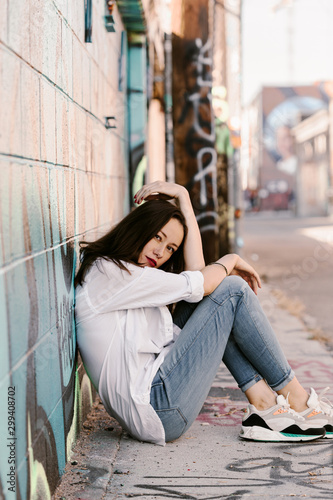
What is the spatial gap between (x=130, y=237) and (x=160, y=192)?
1.69 ft

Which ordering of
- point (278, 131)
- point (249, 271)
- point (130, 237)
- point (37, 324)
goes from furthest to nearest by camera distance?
point (278, 131) → point (249, 271) → point (130, 237) → point (37, 324)

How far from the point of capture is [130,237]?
10.5ft

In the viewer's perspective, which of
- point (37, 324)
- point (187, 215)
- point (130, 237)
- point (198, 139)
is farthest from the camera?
→ point (198, 139)

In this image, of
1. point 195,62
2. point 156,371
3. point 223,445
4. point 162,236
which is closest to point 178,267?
point 162,236

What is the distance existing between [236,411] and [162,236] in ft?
3.82

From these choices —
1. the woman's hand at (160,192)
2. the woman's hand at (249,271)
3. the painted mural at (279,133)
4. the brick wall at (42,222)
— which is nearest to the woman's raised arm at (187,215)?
the woman's hand at (160,192)

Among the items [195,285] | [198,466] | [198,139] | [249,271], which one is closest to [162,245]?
[195,285]

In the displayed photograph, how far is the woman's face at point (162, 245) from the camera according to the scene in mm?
3217

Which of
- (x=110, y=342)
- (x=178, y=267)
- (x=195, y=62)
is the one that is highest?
(x=195, y=62)

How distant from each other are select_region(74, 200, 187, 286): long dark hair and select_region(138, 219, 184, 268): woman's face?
24mm

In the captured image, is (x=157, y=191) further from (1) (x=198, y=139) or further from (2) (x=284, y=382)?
(1) (x=198, y=139)

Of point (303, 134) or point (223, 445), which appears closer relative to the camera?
point (223, 445)

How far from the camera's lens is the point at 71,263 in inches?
120

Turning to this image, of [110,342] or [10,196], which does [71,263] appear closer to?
[110,342]
